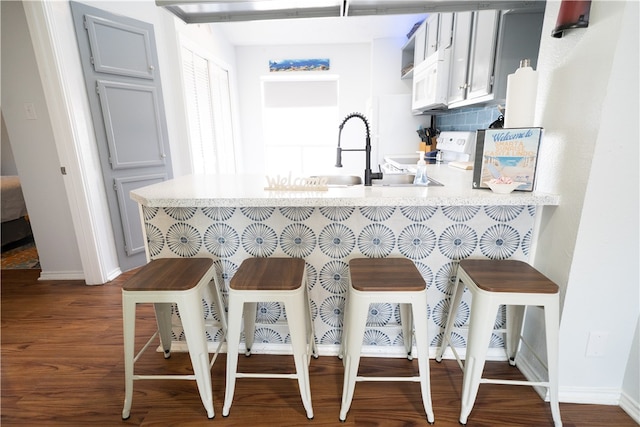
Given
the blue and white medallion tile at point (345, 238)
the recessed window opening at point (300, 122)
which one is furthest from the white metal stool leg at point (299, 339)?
the recessed window opening at point (300, 122)

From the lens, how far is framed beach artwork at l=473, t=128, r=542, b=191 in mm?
1309

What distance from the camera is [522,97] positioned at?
1.32m

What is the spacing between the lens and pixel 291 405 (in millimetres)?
1448

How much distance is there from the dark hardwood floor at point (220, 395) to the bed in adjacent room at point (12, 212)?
2.02 m

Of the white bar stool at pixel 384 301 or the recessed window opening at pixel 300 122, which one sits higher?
the recessed window opening at pixel 300 122

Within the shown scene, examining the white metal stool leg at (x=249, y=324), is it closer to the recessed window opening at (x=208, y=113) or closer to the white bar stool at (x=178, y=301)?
the white bar stool at (x=178, y=301)

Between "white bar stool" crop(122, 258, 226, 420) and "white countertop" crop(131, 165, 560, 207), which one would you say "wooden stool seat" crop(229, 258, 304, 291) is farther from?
"white countertop" crop(131, 165, 560, 207)

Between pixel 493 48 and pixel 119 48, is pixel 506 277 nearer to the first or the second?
pixel 493 48

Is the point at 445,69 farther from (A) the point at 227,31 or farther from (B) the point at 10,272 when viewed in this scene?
(B) the point at 10,272

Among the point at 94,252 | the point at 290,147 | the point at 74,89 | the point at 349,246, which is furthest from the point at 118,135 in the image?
the point at 290,147

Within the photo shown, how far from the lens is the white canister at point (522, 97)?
1.30 metres

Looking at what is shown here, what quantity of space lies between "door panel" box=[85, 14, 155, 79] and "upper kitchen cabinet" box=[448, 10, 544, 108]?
2.65 meters

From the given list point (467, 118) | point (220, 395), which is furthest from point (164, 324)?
point (467, 118)

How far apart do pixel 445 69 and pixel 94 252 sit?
3.37 m
